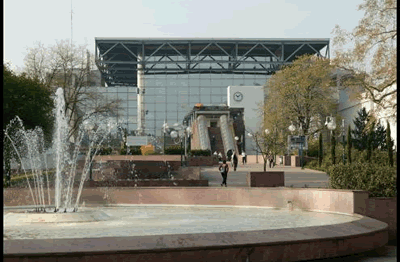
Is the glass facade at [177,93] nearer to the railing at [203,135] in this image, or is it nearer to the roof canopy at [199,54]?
the roof canopy at [199,54]

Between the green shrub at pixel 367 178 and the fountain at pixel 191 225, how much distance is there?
0.54 meters

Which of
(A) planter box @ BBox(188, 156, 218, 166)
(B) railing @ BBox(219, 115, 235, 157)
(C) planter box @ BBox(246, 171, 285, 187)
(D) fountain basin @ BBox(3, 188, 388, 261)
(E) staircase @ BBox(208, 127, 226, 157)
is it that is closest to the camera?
(D) fountain basin @ BBox(3, 188, 388, 261)

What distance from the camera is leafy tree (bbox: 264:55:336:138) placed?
55250 millimetres

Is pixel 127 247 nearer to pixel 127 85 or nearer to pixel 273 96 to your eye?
pixel 273 96

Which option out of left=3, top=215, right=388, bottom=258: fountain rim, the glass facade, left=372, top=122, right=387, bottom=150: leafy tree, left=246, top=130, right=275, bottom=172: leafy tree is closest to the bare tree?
left=246, top=130, right=275, bottom=172: leafy tree

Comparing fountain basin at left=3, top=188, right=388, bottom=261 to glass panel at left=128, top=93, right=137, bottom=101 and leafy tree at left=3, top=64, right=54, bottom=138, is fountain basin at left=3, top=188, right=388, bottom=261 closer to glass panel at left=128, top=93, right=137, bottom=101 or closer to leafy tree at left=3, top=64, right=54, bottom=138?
leafy tree at left=3, top=64, right=54, bottom=138

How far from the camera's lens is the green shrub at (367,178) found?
13.8m

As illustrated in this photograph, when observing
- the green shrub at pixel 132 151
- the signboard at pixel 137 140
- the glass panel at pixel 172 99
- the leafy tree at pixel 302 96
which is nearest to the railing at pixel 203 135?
the signboard at pixel 137 140

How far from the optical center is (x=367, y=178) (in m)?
14.3

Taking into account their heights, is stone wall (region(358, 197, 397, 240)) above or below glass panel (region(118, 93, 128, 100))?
below

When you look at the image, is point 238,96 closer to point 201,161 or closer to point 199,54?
point 199,54

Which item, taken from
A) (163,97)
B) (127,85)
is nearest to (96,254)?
(163,97)

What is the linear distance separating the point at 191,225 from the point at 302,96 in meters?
44.4

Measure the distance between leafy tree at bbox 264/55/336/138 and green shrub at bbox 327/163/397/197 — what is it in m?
40.1
